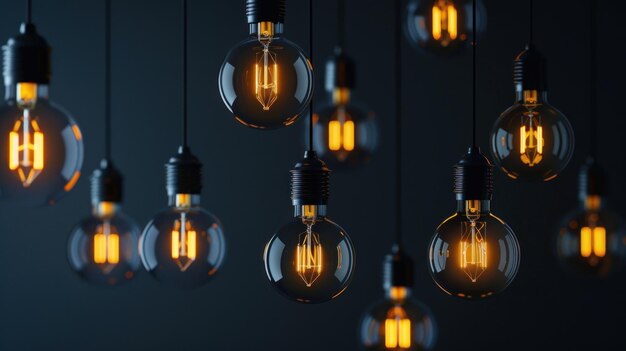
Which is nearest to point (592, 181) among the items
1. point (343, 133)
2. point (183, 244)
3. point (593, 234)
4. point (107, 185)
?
point (593, 234)

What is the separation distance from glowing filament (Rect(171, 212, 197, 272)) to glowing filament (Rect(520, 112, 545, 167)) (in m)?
0.62

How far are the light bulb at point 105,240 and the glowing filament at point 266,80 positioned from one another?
0.86 meters

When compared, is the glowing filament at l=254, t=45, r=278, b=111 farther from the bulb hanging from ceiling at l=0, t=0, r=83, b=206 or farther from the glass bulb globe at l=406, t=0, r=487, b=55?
the glass bulb globe at l=406, t=0, r=487, b=55

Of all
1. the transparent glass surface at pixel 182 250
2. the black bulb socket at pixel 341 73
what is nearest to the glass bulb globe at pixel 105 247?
the transparent glass surface at pixel 182 250

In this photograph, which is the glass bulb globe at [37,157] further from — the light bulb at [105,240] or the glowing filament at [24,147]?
the light bulb at [105,240]

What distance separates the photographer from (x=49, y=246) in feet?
16.3

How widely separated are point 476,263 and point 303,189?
31 centimetres

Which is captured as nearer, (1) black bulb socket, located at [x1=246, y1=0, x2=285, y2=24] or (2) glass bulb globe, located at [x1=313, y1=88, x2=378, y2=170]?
(1) black bulb socket, located at [x1=246, y1=0, x2=285, y2=24]

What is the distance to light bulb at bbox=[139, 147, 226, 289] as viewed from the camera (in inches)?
70.3

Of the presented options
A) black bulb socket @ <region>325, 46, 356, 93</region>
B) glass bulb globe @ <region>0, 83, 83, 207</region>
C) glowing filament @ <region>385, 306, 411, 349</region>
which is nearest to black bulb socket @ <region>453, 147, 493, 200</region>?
glowing filament @ <region>385, 306, 411, 349</region>

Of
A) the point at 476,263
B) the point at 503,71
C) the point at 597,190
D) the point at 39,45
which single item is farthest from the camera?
the point at 503,71

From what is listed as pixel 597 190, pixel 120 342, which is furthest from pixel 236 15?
pixel 597 190

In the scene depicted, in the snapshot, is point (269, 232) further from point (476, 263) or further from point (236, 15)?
point (476, 263)

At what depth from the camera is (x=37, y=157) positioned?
4.20 feet
